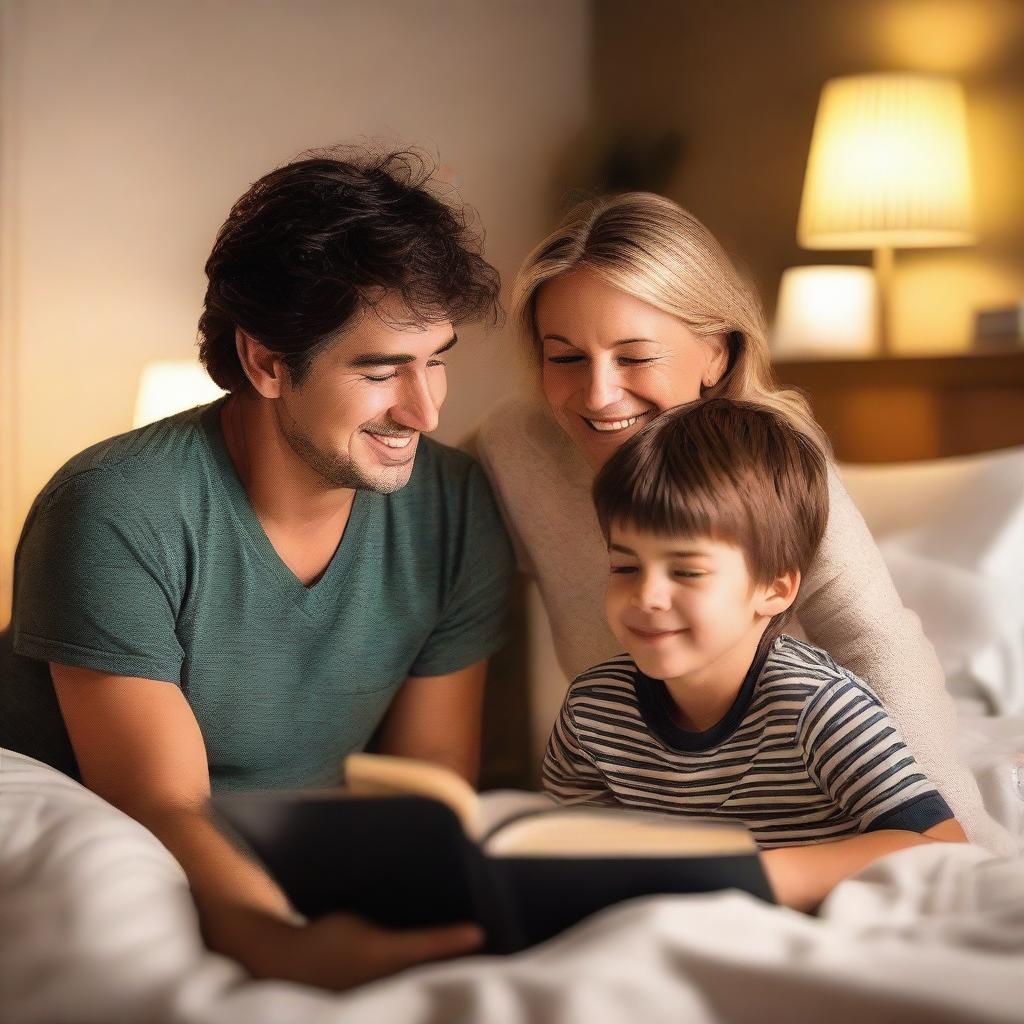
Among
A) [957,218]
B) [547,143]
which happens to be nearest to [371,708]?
[957,218]

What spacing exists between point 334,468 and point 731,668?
19.1 inches

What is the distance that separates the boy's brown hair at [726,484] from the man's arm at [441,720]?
40 centimetres

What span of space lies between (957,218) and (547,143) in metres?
1.29

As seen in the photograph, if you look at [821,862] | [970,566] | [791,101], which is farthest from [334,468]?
[791,101]

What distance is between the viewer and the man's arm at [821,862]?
3.27 feet

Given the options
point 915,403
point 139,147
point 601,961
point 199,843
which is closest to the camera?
point 601,961

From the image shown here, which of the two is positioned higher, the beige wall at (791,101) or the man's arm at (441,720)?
the beige wall at (791,101)

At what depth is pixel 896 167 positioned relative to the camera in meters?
2.58

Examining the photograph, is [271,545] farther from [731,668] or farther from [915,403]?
[915,403]

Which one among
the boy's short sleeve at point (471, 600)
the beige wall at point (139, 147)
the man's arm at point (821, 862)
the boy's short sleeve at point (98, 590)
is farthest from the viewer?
the beige wall at point (139, 147)

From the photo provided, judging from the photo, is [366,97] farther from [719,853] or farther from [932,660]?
[719,853]

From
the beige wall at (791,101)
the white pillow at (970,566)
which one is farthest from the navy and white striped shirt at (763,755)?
the beige wall at (791,101)

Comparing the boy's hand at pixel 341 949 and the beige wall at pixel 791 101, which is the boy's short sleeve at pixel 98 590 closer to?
the boy's hand at pixel 341 949

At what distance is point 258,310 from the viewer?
1.37 meters
